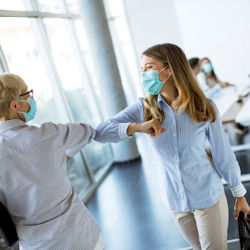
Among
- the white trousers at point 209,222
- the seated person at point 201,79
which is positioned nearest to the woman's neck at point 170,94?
the white trousers at point 209,222

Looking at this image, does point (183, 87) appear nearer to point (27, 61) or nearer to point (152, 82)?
point (152, 82)

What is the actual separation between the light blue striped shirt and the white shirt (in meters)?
0.31

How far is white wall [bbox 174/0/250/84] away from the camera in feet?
21.0

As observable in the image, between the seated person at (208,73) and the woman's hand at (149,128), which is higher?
the woman's hand at (149,128)

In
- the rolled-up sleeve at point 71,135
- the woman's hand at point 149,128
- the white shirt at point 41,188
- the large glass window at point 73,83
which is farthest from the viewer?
the large glass window at point 73,83

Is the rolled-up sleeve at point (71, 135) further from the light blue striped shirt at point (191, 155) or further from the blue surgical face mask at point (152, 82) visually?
the blue surgical face mask at point (152, 82)

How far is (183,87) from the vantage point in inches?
60.4

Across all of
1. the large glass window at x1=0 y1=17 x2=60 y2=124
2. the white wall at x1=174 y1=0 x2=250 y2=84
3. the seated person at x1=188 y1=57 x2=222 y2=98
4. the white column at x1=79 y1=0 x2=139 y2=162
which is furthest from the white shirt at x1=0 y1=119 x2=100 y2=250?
the white wall at x1=174 y1=0 x2=250 y2=84

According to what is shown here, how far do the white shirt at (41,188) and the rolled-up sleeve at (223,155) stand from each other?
26.4 inches

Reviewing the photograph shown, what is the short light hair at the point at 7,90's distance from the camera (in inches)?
49.5

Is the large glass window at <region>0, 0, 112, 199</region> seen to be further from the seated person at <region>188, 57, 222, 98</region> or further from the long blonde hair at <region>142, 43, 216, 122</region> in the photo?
the long blonde hair at <region>142, 43, 216, 122</region>

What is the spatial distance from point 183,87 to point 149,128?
27cm

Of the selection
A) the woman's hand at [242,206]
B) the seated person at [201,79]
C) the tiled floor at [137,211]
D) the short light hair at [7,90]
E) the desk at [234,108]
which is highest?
the short light hair at [7,90]

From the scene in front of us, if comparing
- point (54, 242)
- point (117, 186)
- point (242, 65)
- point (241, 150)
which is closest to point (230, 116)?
point (241, 150)
